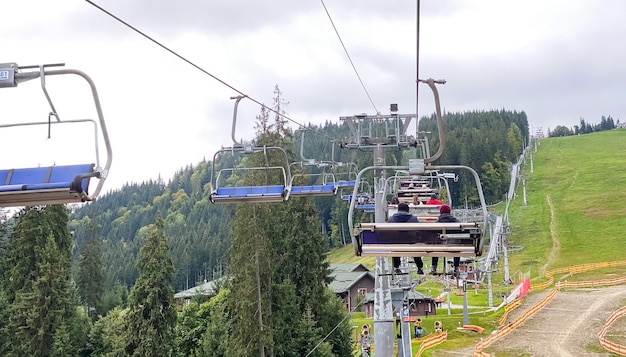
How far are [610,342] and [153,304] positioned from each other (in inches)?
819

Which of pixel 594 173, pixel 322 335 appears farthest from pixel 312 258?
pixel 594 173

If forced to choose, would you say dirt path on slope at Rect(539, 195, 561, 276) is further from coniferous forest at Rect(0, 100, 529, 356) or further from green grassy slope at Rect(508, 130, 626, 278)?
coniferous forest at Rect(0, 100, 529, 356)

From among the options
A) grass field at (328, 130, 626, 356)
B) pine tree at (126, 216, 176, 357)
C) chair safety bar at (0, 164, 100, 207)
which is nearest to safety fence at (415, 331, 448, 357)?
grass field at (328, 130, 626, 356)

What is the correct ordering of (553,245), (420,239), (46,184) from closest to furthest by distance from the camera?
(46,184) < (420,239) < (553,245)

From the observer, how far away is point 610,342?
25344mm

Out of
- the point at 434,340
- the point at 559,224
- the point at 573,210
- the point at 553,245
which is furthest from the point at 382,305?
the point at 573,210

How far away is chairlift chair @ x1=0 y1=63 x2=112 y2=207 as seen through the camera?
3947mm

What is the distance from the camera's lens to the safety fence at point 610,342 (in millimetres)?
23756

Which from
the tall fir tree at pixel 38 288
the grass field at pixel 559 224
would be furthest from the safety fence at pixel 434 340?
the tall fir tree at pixel 38 288

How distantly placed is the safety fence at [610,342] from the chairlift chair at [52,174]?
2486cm

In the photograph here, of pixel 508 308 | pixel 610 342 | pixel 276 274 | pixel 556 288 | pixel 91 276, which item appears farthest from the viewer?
pixel 91 276

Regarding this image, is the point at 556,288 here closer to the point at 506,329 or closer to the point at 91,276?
the point at 506,329

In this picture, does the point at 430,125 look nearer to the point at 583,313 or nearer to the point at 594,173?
the point at 594,173

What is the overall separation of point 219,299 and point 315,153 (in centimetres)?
9806
